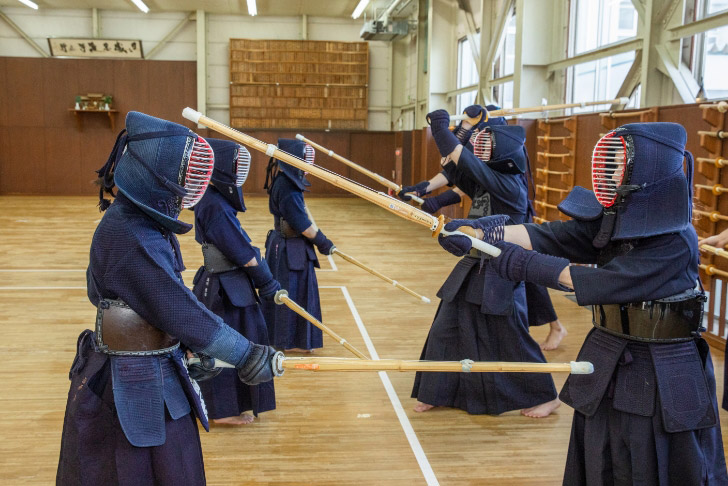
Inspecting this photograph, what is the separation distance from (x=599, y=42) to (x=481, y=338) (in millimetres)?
6362

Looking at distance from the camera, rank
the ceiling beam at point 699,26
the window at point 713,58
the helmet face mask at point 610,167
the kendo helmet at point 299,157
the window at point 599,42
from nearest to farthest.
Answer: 1. the helmet face mask at point 610,167
2. the kendo helmet at point 299,157
3. the ceiling beam at point 699,26
4. the window at point 713,58
5. the window at point 599,42

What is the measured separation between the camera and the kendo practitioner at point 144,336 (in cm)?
210

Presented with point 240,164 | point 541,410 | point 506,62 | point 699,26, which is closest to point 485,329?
point 541,410

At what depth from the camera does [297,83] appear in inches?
806

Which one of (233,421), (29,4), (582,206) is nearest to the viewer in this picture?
(582,206)

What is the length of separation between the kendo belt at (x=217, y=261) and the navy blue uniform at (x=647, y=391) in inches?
87.7

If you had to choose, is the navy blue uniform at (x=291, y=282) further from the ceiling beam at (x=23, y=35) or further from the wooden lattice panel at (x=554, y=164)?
the ceiling beam at (x=23, y=35)

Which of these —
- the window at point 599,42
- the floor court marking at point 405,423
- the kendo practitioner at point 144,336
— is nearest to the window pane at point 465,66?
the window at point 599,42

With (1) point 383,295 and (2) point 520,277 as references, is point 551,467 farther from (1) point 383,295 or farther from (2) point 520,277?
(1) point 383,295

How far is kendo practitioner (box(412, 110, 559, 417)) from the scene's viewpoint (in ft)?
13.9

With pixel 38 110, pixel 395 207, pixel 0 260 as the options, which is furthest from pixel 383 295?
pixel 38 110

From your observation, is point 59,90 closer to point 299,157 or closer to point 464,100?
point 464,100

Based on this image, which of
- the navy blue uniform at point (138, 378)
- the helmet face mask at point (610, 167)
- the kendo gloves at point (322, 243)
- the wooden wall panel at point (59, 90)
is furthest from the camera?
the wooden wall panel at point (59, 90)

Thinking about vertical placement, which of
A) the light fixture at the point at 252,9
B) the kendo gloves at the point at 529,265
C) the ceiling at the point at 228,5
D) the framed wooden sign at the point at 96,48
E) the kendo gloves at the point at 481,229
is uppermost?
the ceiling at the point at 228,5
